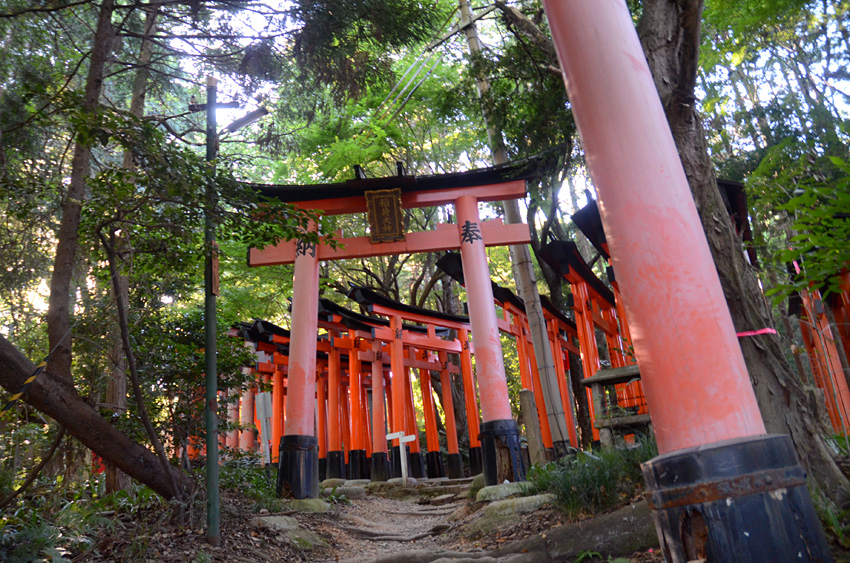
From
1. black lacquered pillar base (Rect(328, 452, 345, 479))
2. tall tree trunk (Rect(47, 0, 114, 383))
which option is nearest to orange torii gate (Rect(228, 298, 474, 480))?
black lacquered pillar base (Rect(328, 452, 345, 479))

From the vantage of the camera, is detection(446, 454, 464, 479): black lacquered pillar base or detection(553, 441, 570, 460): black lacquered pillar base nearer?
detection(553, 441, 570, 460): black lacquered pillar base

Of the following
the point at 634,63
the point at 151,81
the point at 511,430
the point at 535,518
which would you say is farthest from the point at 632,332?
the point at 151,81

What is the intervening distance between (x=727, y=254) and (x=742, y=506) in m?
2.35

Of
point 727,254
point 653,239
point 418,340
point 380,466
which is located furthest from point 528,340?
point 653,239

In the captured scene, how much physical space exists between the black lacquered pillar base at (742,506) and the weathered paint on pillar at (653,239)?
0.30 ft

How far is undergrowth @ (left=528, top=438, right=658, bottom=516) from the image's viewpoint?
4.91 meters

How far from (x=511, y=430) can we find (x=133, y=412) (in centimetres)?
532

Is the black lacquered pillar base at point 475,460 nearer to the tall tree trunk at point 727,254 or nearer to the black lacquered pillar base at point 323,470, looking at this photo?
the black lacquered pillar base at point 323,470

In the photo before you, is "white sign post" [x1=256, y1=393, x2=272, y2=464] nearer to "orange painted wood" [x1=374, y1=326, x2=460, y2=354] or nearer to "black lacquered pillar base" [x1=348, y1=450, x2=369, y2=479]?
"orange painted wood" [x1=374, y1=326, x2=460, y2=354]

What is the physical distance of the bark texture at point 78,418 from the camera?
472 cm

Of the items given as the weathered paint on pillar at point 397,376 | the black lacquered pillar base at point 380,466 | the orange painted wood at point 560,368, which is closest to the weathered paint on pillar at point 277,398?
the black lacquered pillar base at point 380,466

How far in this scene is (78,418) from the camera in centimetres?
509

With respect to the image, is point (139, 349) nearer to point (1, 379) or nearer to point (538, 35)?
point (1, 379)

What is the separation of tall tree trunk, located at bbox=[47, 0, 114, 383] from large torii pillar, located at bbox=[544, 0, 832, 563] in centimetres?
428
